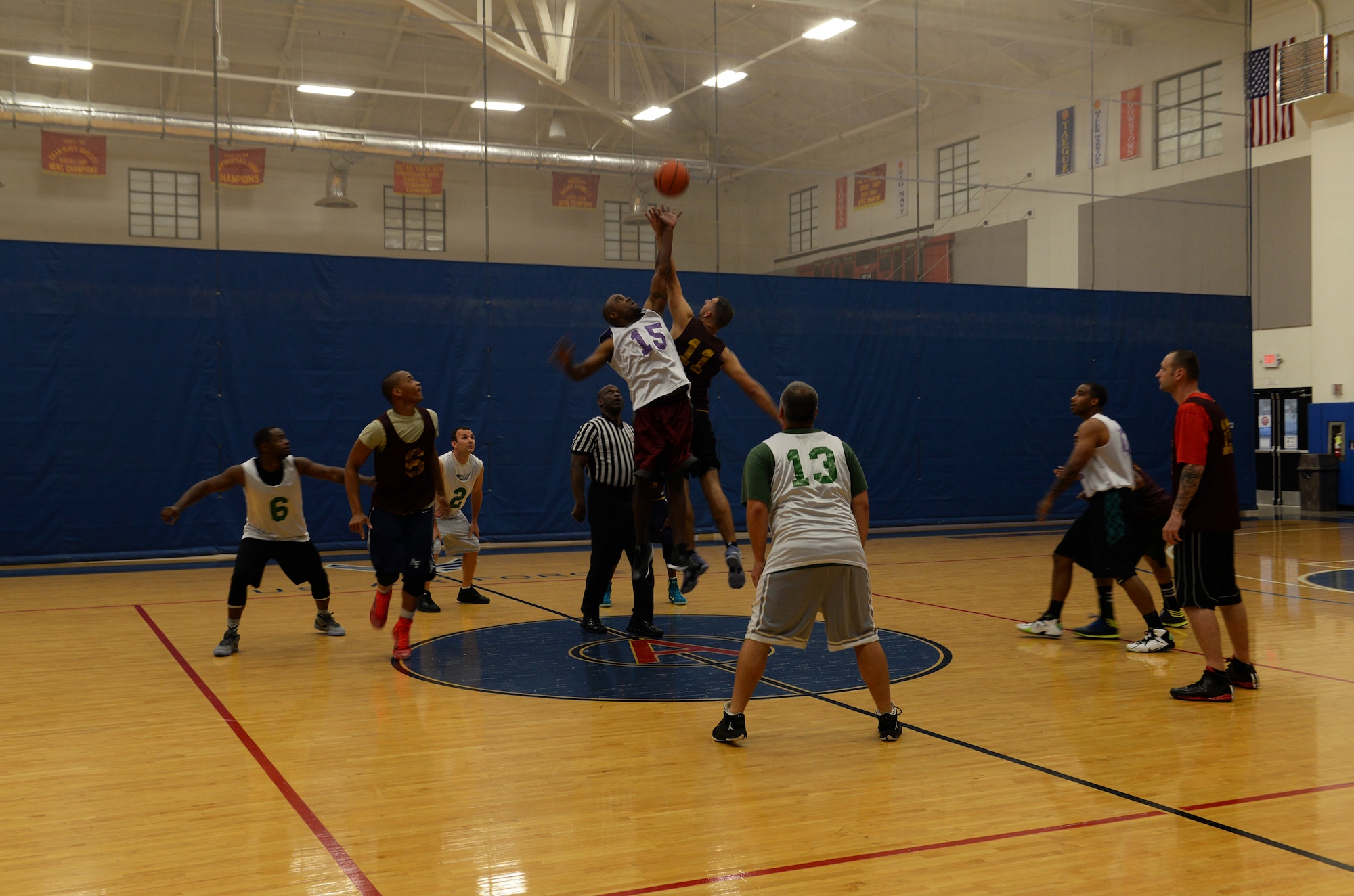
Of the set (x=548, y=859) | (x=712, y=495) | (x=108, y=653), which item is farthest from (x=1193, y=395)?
(x=108, y=653)

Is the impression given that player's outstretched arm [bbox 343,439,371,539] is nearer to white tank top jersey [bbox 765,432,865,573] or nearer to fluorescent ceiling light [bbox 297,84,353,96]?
white tank top jersey [bbox 765,432,865,573]

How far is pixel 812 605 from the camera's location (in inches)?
215

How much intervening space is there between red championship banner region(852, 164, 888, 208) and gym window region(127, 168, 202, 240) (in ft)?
33.8

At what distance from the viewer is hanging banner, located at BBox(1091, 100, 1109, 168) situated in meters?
20.0

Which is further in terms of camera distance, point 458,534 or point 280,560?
point 458,534

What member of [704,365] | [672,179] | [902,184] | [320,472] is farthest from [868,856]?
[902,184]

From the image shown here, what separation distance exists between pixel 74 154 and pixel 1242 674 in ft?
50.0

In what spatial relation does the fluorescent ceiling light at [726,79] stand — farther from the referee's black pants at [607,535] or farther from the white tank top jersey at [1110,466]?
the white tank top jersey at [1110,466]

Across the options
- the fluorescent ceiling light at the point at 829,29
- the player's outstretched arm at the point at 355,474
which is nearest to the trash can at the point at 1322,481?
the fluorescent ceiling light at the point at 829,29

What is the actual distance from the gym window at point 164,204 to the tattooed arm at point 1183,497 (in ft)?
44.0

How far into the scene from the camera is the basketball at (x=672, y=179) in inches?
297

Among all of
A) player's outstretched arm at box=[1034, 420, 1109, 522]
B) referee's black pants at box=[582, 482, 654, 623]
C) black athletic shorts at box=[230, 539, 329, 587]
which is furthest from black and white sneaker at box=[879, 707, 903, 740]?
black athletic shorts at box=[230, 539, 329, 587]

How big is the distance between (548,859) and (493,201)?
44.7 feet

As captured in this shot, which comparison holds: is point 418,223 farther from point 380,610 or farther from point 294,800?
point 294,800
